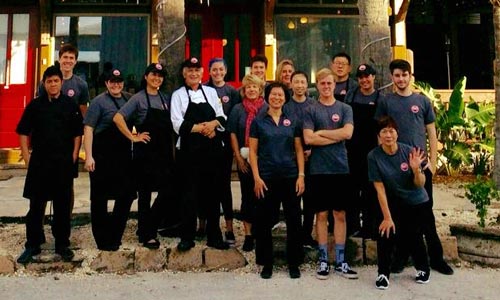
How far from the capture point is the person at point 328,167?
13.9 feet

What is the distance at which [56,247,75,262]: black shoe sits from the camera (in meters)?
4.41

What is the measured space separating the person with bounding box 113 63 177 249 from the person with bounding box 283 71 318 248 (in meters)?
1.17

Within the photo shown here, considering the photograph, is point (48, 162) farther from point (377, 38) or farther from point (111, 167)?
point (377, 38)

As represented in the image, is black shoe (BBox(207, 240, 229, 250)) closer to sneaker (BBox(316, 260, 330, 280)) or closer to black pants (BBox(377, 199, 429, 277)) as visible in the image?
sneaker (BBox(316, 260, 330, 280))

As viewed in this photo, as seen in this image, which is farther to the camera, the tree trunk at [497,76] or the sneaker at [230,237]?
the tree trunk at [497,76]

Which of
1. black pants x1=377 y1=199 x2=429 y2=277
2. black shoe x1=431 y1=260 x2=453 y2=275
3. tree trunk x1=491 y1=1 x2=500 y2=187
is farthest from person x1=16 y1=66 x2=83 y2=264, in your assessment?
tree trunk x1=491 y1=1 x2=500 y2=187

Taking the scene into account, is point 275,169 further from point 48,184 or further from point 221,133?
point 48,184

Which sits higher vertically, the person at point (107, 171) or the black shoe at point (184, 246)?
the person at point (107, 171)

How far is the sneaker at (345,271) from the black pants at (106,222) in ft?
6.63

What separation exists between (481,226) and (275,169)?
6.95 feet

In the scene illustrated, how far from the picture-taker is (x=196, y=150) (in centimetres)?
452

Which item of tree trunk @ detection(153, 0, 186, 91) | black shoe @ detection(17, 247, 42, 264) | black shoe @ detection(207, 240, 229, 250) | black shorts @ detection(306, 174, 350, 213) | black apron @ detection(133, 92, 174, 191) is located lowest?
black shoe @ detection(17, 247, 42, 264)

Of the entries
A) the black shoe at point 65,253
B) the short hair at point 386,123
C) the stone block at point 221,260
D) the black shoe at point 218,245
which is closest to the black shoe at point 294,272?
the stone block at point 221,260

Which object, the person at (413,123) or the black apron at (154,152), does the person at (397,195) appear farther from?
the black apron at (154,152)
